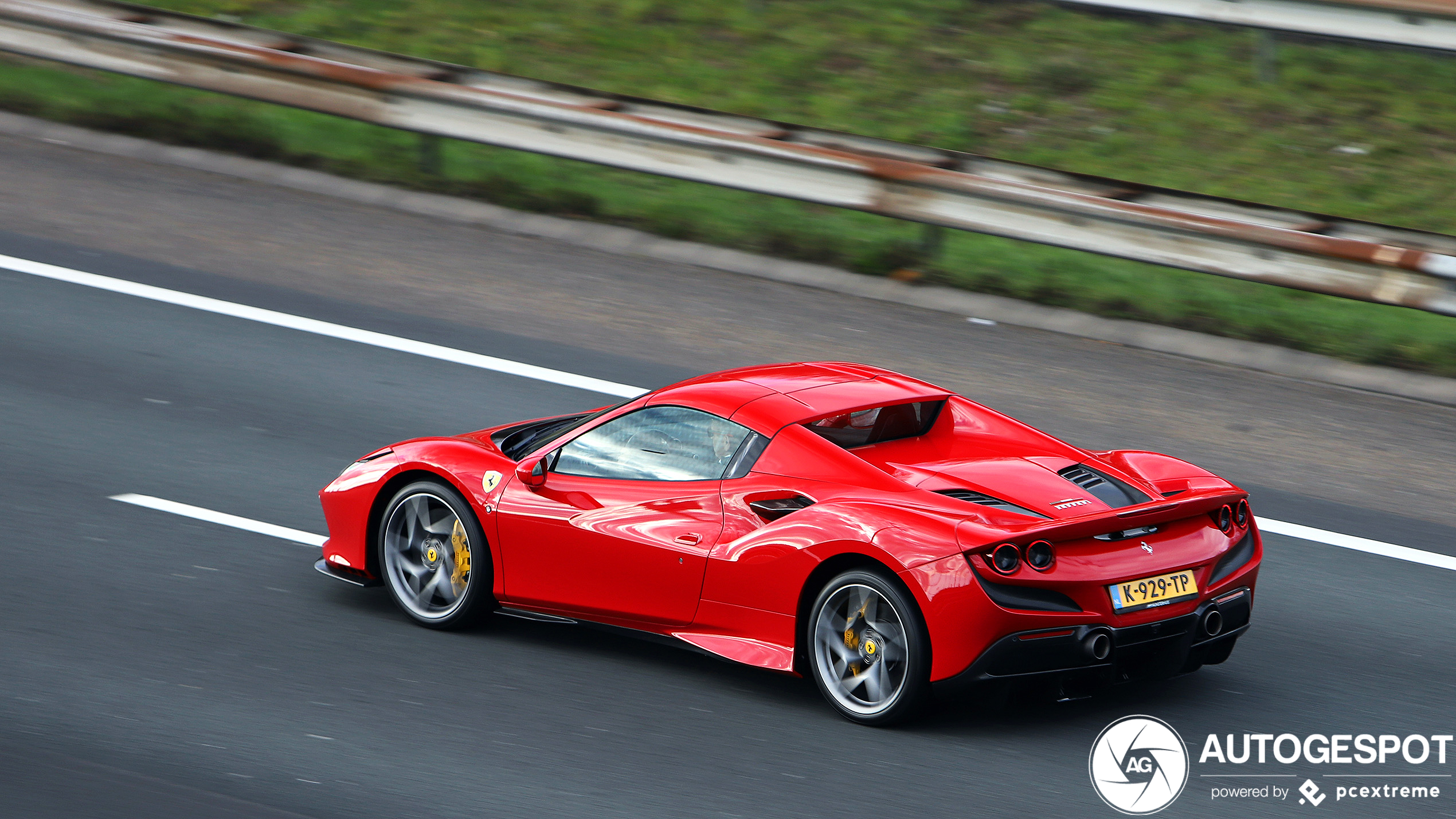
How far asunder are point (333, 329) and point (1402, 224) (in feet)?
25.7

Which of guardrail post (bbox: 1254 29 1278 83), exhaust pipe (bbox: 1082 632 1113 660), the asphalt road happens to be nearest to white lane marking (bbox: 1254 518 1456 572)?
the asphalt road

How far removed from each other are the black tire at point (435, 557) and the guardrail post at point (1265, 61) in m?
9.90

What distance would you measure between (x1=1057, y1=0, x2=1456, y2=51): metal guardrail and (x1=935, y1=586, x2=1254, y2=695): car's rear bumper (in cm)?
858

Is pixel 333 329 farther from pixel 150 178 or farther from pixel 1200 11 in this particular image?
pixel 1200 11

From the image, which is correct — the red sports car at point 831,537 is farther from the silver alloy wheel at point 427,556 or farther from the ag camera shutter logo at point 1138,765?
the ag camera shutter logo at point 1138,765

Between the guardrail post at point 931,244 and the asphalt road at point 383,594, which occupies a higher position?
the guardrail post at point 931,244

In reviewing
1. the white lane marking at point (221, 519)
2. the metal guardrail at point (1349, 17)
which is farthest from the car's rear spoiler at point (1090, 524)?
the metal guardrail at point (1349, 17)

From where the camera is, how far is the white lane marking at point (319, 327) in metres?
10.4

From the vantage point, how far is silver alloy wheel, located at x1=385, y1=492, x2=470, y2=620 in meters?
7.31

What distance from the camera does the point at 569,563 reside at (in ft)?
22.9

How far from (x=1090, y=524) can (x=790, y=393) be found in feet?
4.51

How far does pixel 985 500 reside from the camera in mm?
6176

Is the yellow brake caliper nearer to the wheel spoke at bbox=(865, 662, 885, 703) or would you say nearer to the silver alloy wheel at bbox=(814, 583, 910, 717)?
the silver alloy wheel at bbox=(814, 583, 910, 717)

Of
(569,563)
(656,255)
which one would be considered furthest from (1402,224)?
(569,563)
